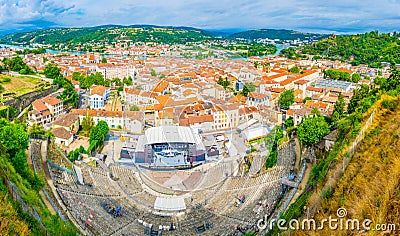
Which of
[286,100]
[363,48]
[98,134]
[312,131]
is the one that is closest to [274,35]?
[363,48]

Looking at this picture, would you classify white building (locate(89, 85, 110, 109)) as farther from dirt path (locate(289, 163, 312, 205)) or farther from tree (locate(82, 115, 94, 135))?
dirt path (locate(289, 163, 312, 205))

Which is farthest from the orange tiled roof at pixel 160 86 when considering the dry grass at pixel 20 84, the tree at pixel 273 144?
the dry grass at pixel 20 84

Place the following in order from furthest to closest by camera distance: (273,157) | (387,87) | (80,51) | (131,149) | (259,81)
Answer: (80,51)
(259,81)
(387,87)
(273,157)
(131,149)

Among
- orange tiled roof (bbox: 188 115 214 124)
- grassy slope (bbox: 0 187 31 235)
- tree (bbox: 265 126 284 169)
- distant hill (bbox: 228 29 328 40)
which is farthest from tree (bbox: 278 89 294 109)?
distant hill (bbox: 228 29 328 40)

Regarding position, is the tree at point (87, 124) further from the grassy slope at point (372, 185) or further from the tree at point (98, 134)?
the grassy slope at point (372, 185)

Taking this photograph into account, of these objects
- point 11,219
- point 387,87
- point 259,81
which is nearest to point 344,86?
point 259,81

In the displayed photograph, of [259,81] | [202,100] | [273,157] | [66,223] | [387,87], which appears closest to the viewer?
[66,223]

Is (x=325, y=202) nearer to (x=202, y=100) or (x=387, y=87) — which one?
(x=202, y=100)

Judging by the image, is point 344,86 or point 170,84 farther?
point 344,86
